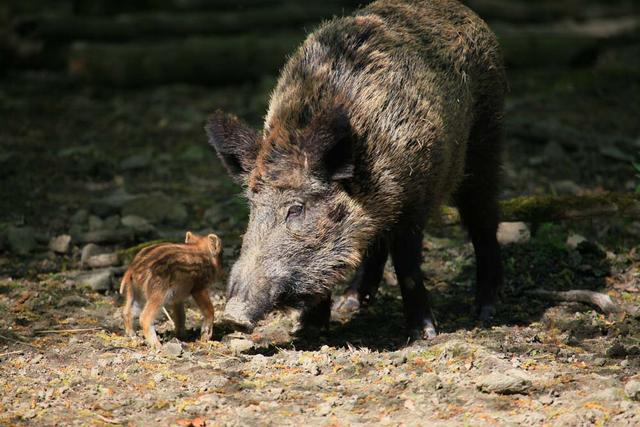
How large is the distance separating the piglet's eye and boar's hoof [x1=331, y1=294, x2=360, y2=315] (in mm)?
1443

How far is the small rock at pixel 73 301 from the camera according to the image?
6.79 meters

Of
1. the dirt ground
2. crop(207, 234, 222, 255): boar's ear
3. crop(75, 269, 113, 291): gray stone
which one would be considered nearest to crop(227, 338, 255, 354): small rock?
the dirt ground

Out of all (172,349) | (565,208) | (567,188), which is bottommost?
(567,188)

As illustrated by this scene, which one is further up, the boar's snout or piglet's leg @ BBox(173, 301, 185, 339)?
the boar's snout

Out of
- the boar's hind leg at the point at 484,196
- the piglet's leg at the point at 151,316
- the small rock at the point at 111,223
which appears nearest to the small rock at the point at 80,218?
the small rock at the point at 111,223

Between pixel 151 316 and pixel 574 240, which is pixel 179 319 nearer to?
pixel 151 316

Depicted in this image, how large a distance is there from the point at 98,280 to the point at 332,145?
2.34m

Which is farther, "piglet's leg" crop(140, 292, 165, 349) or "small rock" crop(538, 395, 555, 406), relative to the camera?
"piglet's leg" crop(140, 292, 165, 349)

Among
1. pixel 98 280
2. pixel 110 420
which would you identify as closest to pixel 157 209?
pixel 98 280

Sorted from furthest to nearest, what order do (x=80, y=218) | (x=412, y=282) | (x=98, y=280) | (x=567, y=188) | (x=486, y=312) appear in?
(x=567, y=188) < (x=80, y=218) < (x=98, y=280) < (x=486, y=312) < (x=412, y=282)

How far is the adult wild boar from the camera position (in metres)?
5.90

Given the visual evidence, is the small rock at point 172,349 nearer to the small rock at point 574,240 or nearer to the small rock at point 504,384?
the small rock at point 504,384

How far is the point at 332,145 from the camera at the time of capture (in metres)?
5.79

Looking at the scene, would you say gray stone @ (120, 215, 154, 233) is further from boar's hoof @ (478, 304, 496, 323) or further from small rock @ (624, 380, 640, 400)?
small rock @ (624, 380, 640, 400)
